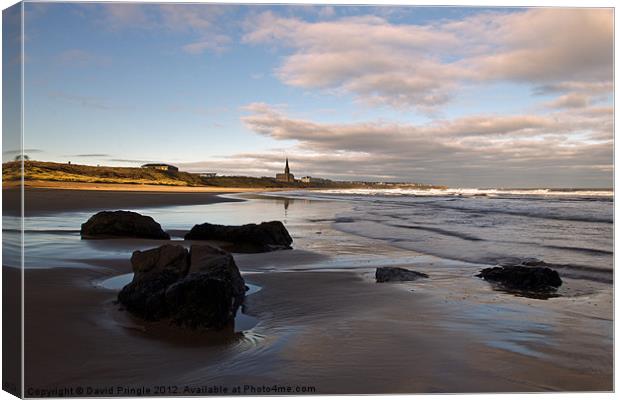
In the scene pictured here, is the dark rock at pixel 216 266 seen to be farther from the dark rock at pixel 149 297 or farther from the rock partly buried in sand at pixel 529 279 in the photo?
the rock partly buried in sand at pixel 529 279

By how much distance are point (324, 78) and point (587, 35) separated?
81.0 inches

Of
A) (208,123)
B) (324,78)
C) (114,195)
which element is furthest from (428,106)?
(114,195)

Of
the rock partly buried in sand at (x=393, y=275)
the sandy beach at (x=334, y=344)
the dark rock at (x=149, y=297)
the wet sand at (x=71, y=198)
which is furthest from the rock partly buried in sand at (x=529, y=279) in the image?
the wet sand at (x=71, y=198)

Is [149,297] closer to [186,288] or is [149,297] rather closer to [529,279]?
[186,288]

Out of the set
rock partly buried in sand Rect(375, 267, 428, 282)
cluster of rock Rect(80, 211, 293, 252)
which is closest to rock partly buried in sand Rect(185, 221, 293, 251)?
cluster of rock Rect(80, 211, 293, 252)

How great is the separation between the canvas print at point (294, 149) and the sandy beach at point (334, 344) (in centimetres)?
2

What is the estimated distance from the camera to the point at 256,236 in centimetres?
816

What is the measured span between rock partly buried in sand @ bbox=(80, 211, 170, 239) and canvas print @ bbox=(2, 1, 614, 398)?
3359mm

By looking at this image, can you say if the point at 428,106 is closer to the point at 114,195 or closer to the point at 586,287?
the point at 586,287

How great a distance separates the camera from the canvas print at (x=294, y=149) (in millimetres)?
3029

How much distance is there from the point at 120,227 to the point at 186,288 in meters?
5.75

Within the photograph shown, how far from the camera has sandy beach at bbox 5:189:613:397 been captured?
2938 millimetres

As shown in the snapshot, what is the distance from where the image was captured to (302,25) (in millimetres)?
3631

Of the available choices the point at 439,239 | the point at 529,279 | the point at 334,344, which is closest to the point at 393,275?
the point at 529,279
